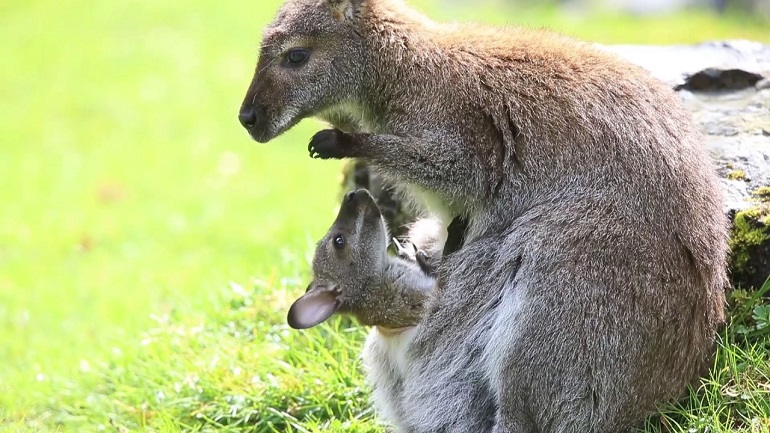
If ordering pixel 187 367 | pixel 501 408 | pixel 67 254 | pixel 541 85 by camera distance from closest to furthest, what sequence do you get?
pixel 501 408, pixel 541 85, pixel 187 367, pixel 67 254

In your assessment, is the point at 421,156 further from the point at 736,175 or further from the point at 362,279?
the point at 736,175

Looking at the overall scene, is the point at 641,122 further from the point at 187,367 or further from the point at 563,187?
the point at 187,367

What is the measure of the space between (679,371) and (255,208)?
7.69m

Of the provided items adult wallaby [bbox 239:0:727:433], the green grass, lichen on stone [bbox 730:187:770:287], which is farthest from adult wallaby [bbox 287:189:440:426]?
lichen on stone [bbox 730:187:770:287]

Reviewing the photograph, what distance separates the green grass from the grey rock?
0.42 metres

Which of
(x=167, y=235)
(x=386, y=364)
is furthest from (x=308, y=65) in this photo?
(x=167, y=235)

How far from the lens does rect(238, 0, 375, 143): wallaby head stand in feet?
17.0

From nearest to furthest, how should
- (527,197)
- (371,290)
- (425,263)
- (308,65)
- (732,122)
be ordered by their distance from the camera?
(527,197) < (308,65) < (371,290) < (425,263) < (732,122)

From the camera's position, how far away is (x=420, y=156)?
15.8ft

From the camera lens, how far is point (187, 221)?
11570mm

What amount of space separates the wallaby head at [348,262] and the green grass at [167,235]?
2.32ft

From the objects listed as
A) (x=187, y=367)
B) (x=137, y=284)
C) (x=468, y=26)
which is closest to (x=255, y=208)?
(x=137, y=284)

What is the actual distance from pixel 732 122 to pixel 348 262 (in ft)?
8.44

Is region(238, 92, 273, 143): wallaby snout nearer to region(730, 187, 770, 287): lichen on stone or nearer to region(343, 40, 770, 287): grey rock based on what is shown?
region(343, 40, 770, 287): grey rock
